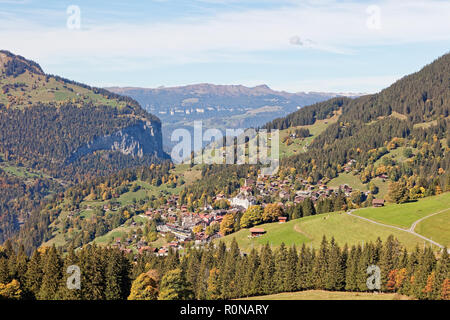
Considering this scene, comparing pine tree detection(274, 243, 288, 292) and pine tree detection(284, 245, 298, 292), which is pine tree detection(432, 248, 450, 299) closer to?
pine tree detection(284, 245, 298, 292)

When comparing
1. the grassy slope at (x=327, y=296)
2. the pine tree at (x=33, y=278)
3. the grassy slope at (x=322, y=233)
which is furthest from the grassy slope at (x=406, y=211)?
the pine tree at (x=33, y=278)

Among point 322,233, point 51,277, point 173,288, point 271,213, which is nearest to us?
point 173,288

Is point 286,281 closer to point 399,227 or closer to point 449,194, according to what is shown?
point 399,227

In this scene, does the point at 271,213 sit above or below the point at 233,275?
above

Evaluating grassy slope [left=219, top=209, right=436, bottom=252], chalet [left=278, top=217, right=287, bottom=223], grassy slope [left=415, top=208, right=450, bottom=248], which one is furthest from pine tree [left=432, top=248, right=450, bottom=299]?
chalet [left=278, top=217, right=287, bottom=223]

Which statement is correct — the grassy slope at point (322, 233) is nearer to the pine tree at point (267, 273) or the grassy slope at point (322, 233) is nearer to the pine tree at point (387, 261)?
the pine tree at point (387, 261)

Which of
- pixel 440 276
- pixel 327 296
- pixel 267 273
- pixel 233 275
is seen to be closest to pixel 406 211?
pixel 267 273

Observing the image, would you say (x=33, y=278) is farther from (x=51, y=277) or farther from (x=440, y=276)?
(x=440, y=276)
